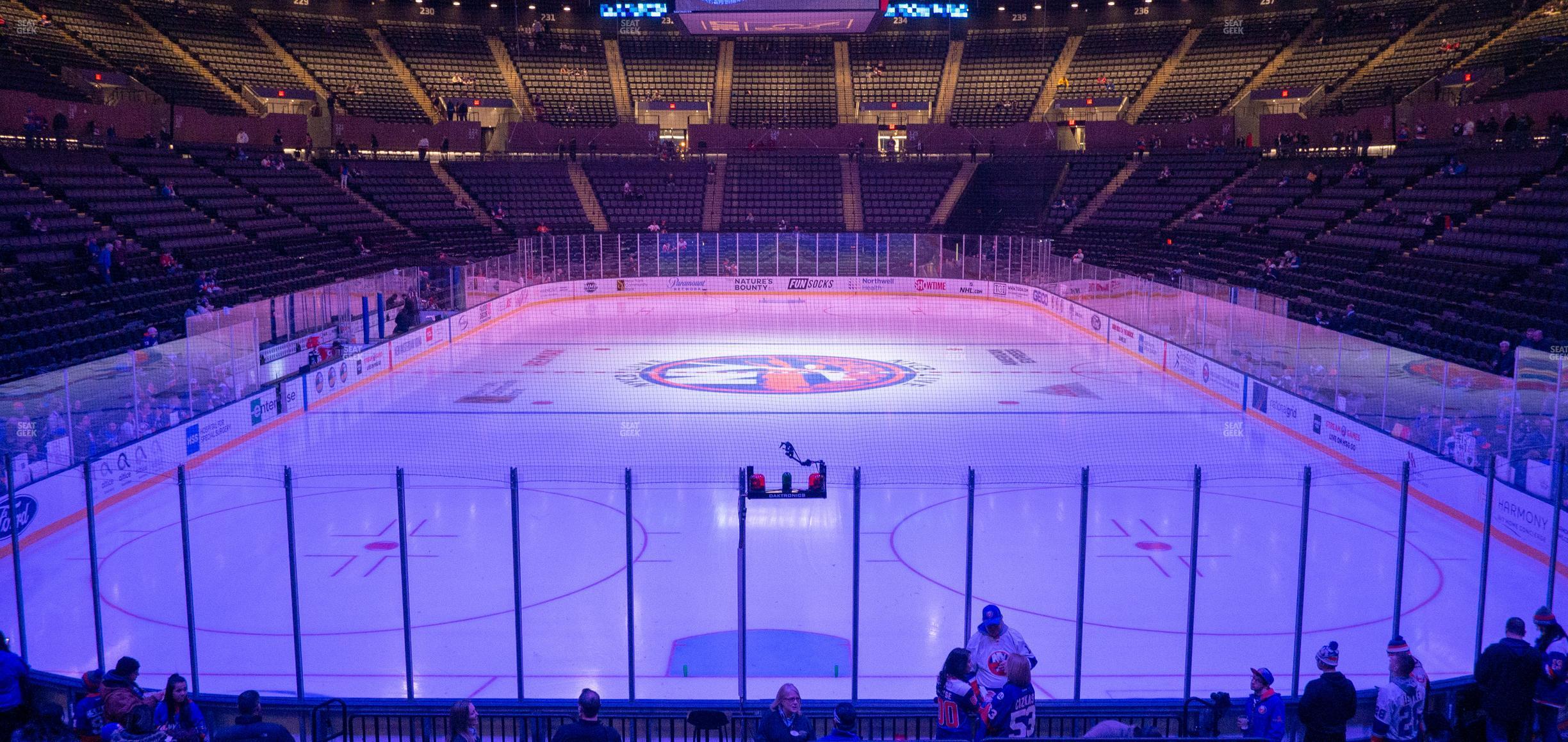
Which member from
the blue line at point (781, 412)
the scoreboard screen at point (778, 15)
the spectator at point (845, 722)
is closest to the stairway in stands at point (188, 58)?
the scoreboard screen at point (778, 15)

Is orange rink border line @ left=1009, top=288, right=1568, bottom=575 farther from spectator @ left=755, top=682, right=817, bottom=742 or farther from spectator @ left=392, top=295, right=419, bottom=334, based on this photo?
spectator @ left=392, top=295, right=419, bottom=334

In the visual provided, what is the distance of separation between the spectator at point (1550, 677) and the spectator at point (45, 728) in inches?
362

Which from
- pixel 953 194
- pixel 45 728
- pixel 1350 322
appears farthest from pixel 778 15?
pixel 45 728

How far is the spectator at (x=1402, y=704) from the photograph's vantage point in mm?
6500

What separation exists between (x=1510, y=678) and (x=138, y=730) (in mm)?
7582

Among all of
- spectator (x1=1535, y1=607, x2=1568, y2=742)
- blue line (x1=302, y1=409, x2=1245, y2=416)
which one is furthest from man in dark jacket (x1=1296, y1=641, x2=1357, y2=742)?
blue line (x1=302, y1=409, x2=1245, y2=416)

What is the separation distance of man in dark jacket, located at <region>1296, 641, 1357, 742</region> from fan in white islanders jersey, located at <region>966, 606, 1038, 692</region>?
153cm

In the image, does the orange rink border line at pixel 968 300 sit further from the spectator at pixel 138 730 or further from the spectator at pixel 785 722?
the spectator at pixel 785 722

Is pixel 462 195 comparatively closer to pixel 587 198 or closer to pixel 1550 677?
pixel 587 198

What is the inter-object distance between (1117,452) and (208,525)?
1190 cm

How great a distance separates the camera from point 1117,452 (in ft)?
53.6

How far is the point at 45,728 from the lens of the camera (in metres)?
7.28

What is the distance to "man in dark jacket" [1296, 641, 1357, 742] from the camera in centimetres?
627

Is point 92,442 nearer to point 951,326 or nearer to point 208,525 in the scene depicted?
point 208,525
